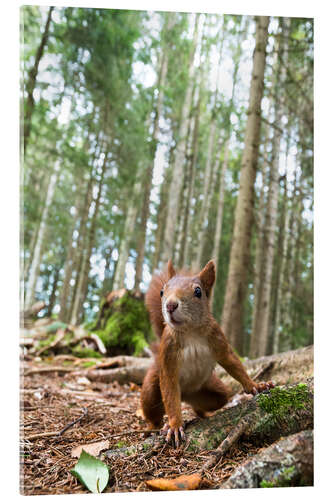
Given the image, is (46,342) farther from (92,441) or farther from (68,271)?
(68,271)

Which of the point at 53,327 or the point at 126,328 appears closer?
the point at 126,328

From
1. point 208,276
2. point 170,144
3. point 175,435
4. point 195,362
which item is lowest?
point 175,435

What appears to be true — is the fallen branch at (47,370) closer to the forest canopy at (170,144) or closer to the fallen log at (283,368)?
the forest canopy at (170,144)

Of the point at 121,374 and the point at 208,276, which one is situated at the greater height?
the point at 208,276

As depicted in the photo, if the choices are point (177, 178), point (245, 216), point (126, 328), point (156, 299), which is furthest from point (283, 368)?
point (177, 178)

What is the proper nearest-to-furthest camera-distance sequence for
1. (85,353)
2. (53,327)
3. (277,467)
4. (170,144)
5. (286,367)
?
(277,467)
(286,367)
(85,353)
(53,327)
(170,144)
